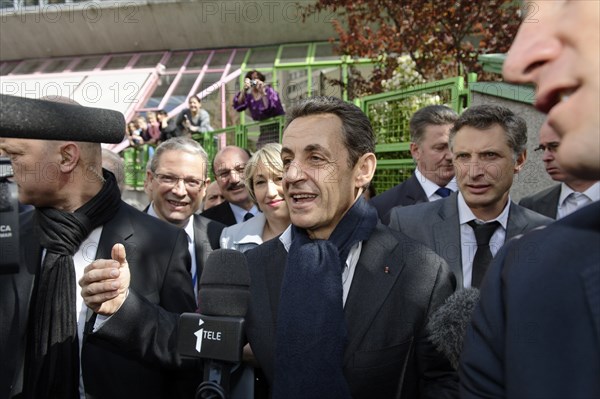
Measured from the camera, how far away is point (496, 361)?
44.9 inches

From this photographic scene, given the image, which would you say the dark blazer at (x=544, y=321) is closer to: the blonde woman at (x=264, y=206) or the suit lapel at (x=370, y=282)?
the suit lapel at (x=370, y=282)

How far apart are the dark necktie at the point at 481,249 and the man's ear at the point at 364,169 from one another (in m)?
0.88

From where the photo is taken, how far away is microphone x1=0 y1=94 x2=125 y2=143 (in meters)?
0.88

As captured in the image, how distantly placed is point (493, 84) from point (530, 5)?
508 centimetres

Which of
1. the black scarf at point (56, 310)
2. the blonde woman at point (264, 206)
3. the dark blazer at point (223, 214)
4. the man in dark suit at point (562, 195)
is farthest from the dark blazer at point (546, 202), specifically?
the black scarf at point (56, 310)

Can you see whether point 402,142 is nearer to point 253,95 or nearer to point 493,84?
point 493,84

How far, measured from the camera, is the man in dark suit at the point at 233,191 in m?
5.04

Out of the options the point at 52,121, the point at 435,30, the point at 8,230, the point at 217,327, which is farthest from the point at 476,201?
the point at 435,30

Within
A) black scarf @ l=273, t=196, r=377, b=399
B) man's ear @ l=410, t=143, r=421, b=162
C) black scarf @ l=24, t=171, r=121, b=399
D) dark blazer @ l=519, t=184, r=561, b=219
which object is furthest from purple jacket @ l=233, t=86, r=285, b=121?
black scarf @ l=273, t=196, r=377, b=399

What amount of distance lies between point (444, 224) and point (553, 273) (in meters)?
2.22

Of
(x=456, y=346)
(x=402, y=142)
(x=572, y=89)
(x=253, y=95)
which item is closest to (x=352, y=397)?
(x=456, y=346)

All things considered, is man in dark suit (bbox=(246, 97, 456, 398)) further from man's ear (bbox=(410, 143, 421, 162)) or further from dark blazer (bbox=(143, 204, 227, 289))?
man's ear (bbox=(410, 143, 421, 162))

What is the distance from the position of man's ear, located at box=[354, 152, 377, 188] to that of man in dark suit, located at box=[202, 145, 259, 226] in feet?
8.21

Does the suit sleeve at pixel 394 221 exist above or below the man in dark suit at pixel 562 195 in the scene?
below
